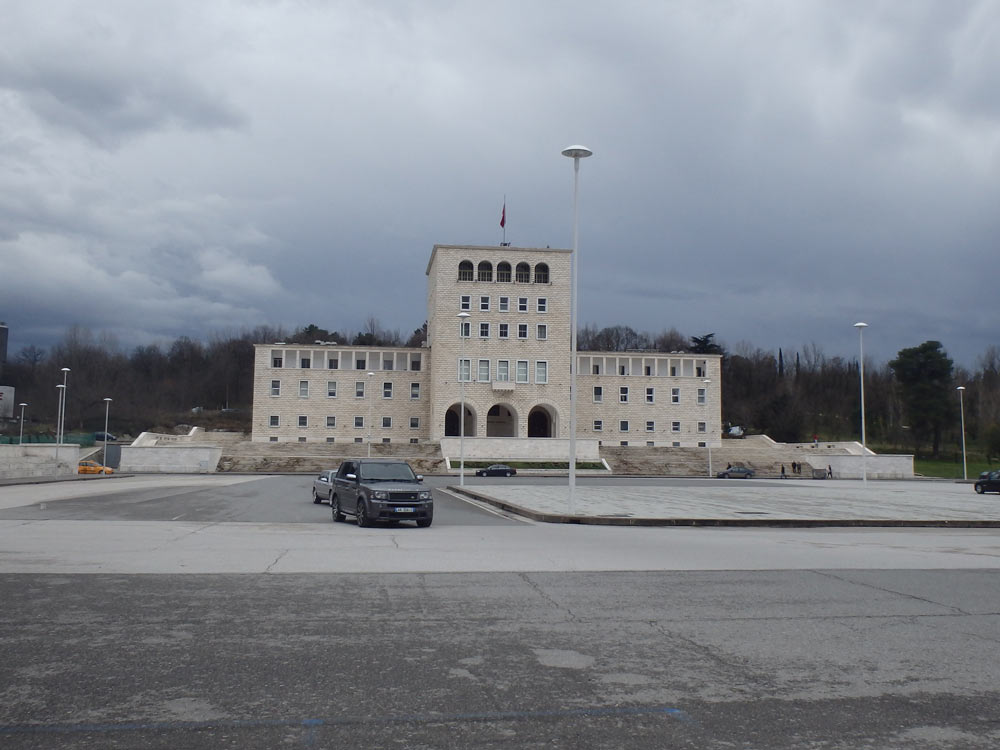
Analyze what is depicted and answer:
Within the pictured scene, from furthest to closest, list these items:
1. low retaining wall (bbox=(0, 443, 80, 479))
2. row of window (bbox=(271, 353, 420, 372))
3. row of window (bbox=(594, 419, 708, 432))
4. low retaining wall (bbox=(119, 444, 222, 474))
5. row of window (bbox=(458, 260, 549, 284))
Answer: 1. row of window (bbox=(594, 419, 708, 432))
2. row of window (bbox=(271, 353, 420, 372))
3. row of window (bbox=(458, 260, 549, 284))
4. low retaining wall (bbox=(119, 444, 222, 474))
5. low retaining wall (bbox=(0, 443, 80, 479))

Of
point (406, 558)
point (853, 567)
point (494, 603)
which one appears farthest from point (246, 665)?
point (853, 567)

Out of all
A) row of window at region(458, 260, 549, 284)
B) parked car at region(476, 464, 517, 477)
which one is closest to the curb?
parked car at region(476, 464, 517, 477)

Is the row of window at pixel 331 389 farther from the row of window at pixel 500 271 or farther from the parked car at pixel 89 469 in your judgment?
the parked car at pixel 89 469

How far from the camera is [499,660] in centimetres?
677

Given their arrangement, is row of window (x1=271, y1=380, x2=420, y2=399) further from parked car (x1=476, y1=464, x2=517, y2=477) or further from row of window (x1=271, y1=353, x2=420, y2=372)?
parked car (x1=476, y1=464, x2=517, y2=477)

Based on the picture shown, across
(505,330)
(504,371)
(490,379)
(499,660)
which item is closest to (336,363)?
(490,379)

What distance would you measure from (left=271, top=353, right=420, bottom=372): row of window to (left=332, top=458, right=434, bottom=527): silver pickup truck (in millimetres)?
66150

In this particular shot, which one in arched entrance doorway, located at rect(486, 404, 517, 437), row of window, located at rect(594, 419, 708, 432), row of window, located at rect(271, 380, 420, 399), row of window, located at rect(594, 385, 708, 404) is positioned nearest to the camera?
row of window, located at rect(271, 380, 420, 399)

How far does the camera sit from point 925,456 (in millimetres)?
94125

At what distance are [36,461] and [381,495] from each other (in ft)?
161

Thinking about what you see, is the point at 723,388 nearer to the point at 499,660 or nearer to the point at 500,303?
the point at 500,303

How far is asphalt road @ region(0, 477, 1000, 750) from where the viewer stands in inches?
201

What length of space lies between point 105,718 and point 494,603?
16.0 ft

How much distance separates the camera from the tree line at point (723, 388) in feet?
305
